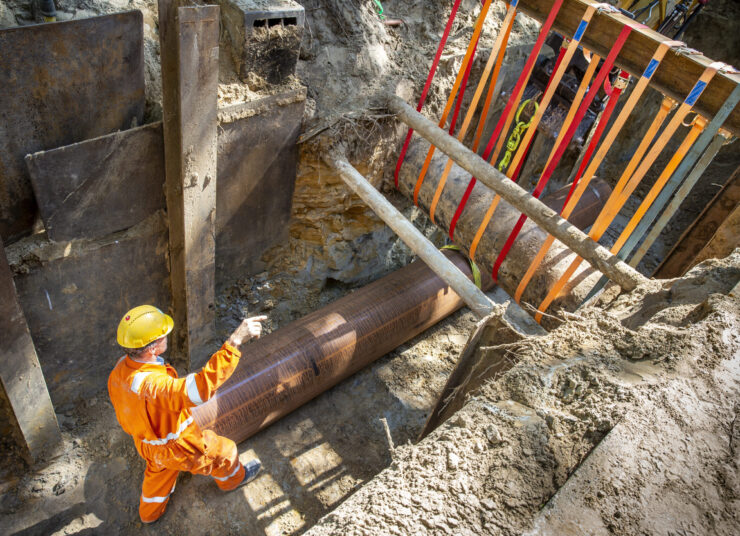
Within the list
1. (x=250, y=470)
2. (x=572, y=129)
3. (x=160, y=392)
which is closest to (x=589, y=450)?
(x=572, y=129)

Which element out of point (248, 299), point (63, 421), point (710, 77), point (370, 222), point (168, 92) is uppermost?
point (710, 77)

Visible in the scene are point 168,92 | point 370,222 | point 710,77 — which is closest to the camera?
point 710,77

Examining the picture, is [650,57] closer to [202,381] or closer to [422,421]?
[202,381]

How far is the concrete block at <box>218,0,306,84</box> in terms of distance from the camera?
8.61 feet

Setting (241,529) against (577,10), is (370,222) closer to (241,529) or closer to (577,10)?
(577,10)

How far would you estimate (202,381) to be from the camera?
228cm

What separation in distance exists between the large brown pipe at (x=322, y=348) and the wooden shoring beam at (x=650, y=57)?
6.59ft

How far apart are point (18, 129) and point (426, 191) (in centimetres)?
239

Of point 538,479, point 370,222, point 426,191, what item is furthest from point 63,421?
point 538,479

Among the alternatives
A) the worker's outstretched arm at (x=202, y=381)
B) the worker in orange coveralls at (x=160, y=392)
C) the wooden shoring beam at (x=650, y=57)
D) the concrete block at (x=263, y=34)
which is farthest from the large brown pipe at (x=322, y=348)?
the wooden shoring beam at (x=650, y=57)

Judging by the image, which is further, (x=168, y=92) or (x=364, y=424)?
(x=364, y=424)

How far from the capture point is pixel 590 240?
2.52 m

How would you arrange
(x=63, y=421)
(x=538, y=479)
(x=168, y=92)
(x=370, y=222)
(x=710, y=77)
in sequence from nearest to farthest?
1. (x=538, y=479)
2. (x=710, y=77)
3. (x=168, y=92)
4. (x=63, y=421)
5. (x=370, y=222)

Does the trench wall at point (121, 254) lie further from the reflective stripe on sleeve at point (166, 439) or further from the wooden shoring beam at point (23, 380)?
the reflective stripe on sleeve at point (166, 439)
